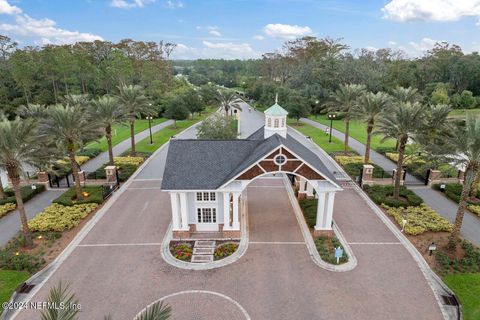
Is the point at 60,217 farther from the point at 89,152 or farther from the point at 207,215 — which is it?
the point at 89,152

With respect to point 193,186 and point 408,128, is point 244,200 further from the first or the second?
point 408,128

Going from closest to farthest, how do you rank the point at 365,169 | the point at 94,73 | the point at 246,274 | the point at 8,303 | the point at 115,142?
the point at 8,303, the point at 246,274, the point at 365,169, the point at 115,142, the point at 94,73

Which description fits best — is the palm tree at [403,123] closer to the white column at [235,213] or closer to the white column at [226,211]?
the white column at [235,213]

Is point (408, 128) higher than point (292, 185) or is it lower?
higher

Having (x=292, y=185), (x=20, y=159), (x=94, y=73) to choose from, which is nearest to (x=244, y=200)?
(x=292, y=185)

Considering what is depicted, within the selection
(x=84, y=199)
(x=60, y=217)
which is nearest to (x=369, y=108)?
(x=84, y=199)

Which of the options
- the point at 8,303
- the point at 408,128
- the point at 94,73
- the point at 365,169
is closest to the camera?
the point at 8,303

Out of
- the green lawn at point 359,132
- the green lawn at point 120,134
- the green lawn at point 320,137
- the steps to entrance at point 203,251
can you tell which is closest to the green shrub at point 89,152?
the green lawn at point 120,134

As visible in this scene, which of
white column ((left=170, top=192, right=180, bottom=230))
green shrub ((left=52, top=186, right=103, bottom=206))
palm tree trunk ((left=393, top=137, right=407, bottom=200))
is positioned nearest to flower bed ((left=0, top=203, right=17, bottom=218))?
green shrub ((left=52, top=186, right=103, bottom=206))
